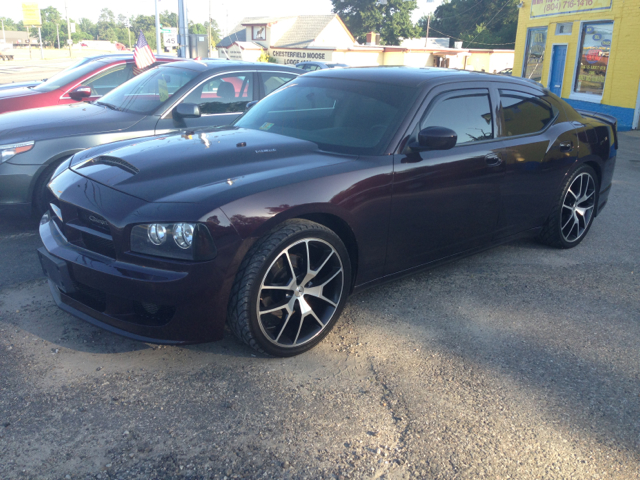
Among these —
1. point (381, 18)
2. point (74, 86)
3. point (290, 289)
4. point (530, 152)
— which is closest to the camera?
point (290, 289)

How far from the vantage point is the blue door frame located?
17141 mm

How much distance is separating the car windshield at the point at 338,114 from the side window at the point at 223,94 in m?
1.70

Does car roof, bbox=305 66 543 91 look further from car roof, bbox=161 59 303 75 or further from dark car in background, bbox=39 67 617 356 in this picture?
car roof, bbox=161 59 303 75

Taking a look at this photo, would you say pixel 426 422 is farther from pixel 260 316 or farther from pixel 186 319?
pixel 186 319

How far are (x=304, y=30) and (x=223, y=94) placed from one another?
54623 mm

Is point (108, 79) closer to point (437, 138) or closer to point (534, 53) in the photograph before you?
point (437, 138)

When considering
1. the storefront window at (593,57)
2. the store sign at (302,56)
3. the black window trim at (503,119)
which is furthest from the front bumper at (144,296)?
the store sign at (302,56)

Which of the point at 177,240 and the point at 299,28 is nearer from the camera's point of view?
the point at 177,240

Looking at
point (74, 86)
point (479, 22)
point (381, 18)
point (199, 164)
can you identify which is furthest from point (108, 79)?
point (381, 18)

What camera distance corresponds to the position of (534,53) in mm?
19031

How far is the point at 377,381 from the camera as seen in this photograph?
116 inches

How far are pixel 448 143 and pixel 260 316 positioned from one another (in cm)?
160

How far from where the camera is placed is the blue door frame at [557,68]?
675 inches

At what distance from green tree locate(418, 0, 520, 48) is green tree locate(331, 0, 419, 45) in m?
→ 4.21
